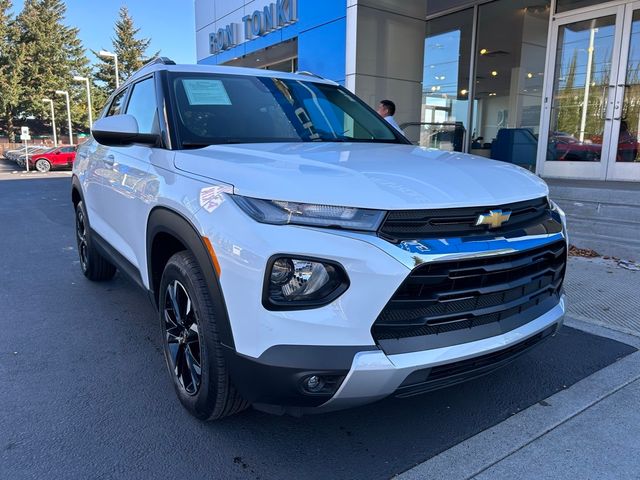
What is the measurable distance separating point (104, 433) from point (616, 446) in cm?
248

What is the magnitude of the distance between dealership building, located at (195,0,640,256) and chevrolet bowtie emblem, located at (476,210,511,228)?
4608 millimetres

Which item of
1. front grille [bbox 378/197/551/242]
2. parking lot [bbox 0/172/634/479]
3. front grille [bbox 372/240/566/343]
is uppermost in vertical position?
front grille [bbox 378/197/551/242]

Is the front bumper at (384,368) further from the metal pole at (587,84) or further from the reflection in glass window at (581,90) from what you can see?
the metal pole at (587,84)

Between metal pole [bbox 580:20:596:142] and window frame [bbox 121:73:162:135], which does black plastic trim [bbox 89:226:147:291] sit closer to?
window frame [bbox 121:73:162:135]

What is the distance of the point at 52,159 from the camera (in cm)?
2812

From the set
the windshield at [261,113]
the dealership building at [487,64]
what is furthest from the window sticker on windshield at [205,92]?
the dealership building at [487,64]

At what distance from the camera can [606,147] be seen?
310 inches

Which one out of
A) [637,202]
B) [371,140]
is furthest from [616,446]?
[637,202]

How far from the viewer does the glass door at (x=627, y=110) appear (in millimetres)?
7543

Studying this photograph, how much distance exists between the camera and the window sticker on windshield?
302 cm

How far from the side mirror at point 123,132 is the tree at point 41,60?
54.0 meters

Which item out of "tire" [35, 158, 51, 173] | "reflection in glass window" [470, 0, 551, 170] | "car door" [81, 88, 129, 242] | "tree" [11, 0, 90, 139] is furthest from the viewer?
"tree" [11, 0, 90, 139]

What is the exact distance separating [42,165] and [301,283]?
30.8 meters

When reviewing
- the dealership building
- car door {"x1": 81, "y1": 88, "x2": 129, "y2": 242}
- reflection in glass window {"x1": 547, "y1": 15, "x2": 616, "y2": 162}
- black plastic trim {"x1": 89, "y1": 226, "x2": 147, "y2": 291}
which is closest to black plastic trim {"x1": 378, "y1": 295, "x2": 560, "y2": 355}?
black plastic trim {"x1": 89, "y1": 226, "x2": 147, "y2": 291}
